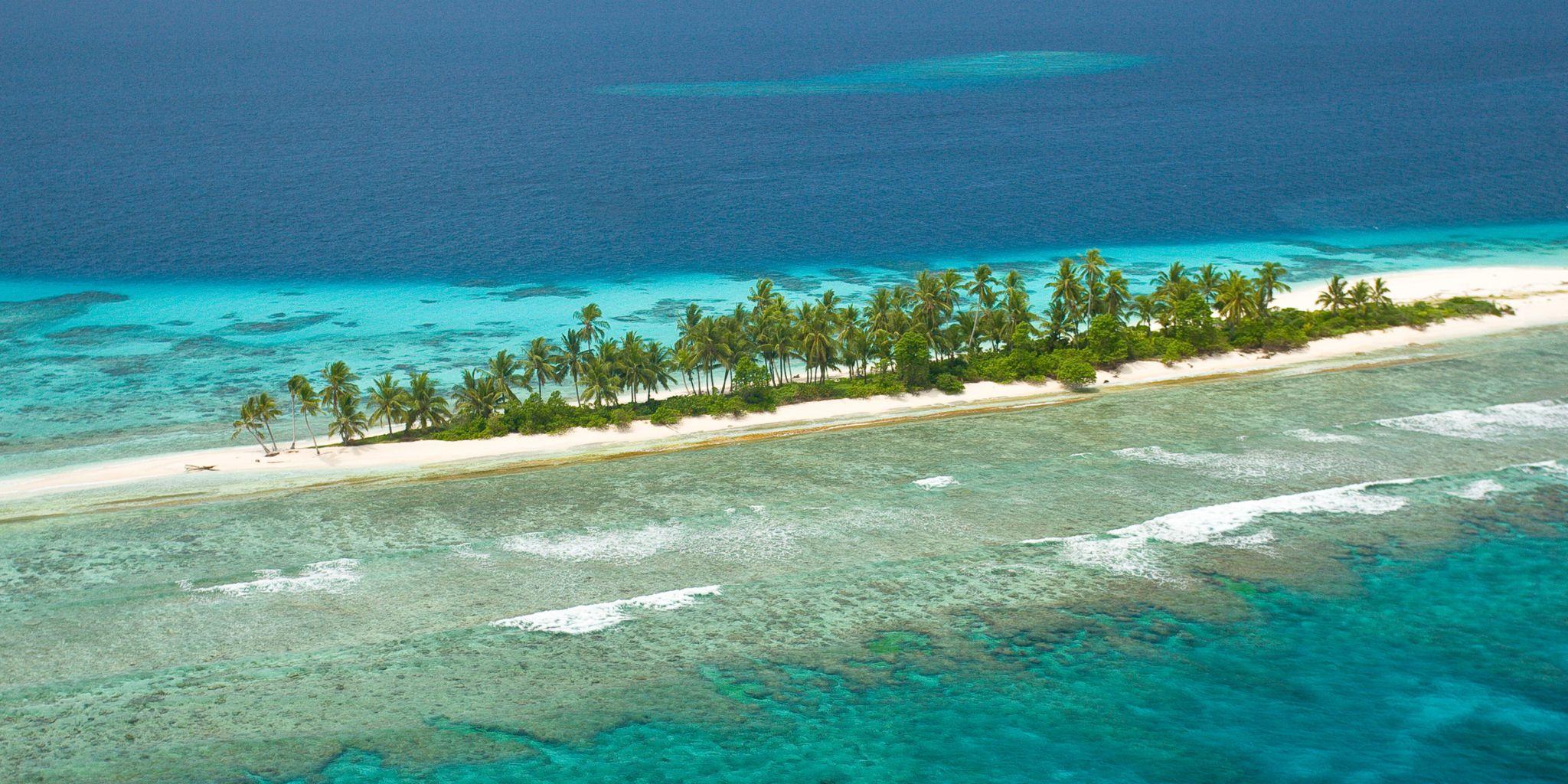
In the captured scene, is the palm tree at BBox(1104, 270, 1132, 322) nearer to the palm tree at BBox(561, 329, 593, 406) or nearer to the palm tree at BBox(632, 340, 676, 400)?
the palm tree at BBox(632, 340, 676, 400)

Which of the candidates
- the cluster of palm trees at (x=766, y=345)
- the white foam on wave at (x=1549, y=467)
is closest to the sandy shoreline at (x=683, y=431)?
the cluster of palm trees at (x=766, y=345)

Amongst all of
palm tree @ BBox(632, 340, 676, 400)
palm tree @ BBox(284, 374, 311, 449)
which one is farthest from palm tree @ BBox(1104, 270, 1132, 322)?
palm tree @ BBox(284, 374, 311, 449)

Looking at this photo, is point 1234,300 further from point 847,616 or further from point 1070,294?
point 847,616

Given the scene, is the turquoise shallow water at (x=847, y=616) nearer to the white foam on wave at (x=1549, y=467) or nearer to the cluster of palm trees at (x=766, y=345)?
the white foam on wave at (x=1549, y=467)

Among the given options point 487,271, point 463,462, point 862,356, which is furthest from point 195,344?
point 862,356

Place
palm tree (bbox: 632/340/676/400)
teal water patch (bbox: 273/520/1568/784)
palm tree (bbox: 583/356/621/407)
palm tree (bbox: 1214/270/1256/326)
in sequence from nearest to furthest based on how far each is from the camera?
teal water patch (bbox: 273/520/1568/784) → palm tree (bbox: 583/356/621/407) → palm tree (bbox: 632/340/676/400) → palm tree (bbox: 1214/270/1256/326)
